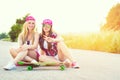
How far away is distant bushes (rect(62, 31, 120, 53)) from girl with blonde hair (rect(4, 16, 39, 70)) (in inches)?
187

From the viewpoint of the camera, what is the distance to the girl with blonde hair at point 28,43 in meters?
6.88

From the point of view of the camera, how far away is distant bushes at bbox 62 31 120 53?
12.0 meters

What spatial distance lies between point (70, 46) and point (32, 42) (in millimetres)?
5228

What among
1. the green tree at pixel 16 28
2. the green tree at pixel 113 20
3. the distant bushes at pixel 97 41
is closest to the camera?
the green tree at pixel 16 28

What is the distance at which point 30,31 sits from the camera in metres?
7.11

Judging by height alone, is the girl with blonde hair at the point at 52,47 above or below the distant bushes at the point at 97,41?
below

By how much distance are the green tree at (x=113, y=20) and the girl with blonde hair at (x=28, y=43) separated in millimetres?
5739

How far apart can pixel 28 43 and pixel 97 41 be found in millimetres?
5536

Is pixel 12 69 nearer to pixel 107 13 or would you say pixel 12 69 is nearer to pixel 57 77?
pixel 57 77

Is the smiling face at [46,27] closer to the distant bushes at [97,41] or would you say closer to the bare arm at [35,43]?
the bare arm at [35,43]

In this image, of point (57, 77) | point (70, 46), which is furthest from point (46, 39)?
point (70, 46)

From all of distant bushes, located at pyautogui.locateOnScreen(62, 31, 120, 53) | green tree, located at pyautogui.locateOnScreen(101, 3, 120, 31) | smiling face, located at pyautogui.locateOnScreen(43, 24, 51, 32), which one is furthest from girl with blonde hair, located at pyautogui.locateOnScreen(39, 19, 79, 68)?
green tree, located at pyautogui.locateOnScreen(101, 3, 120, 31)

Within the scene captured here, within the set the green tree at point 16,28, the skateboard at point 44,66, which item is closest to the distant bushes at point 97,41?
the green tree at point 16,28

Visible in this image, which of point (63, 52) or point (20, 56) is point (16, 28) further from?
point (20, 56)
